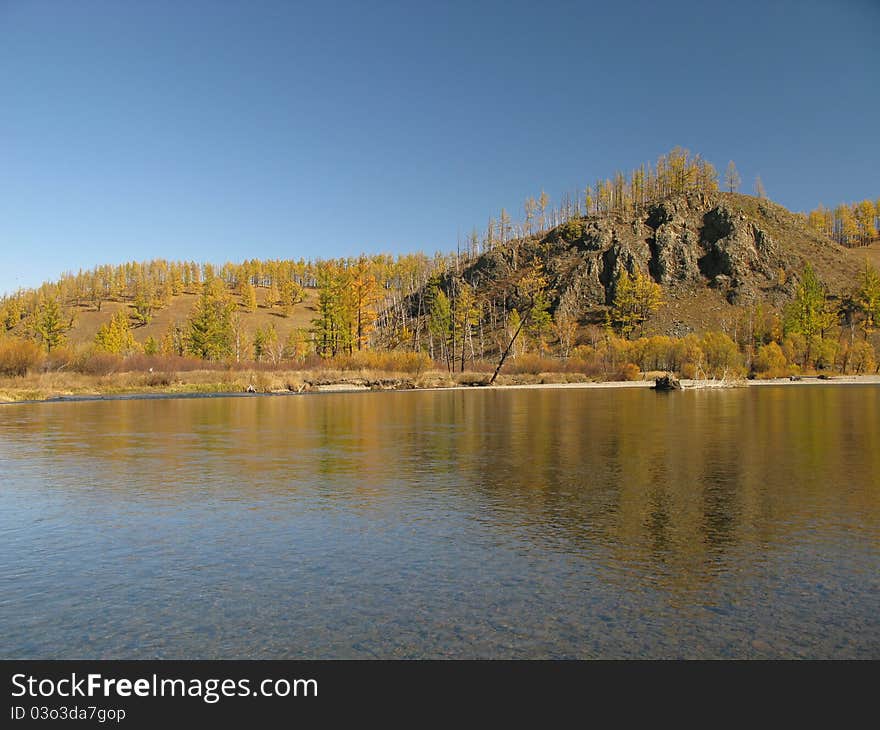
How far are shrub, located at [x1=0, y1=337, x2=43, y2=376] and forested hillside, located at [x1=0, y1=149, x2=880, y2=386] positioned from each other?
0.11 metres

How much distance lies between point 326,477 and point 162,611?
6902 millimetres

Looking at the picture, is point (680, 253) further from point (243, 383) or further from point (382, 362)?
point (243, 383)

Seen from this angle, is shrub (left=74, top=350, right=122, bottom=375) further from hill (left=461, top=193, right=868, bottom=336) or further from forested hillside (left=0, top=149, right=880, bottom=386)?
hill (left=461, top=193, right=868, bottom=336)

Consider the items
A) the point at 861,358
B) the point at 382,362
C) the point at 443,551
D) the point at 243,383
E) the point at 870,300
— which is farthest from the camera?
the point at 870,300

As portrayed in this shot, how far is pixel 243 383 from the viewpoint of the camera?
172 feet

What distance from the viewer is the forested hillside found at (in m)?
74.7

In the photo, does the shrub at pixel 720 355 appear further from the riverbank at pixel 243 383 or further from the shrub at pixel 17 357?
the shrub at pixel 17 357

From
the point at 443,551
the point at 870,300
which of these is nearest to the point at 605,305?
the point at 870,300

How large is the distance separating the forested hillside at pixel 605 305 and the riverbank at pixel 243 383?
4.38m

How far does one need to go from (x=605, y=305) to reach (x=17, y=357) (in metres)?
119

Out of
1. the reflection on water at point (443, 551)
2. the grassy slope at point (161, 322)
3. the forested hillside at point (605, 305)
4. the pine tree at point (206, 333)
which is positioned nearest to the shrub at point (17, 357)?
the forested hillside at point (605, 305)

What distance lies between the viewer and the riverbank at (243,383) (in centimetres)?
4566

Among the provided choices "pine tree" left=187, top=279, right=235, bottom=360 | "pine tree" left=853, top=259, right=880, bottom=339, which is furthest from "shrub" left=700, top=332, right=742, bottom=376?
"pine tree" left=187, top=279, right=235, bottom=360

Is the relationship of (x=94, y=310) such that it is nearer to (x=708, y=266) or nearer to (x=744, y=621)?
(x=708, y=266)
